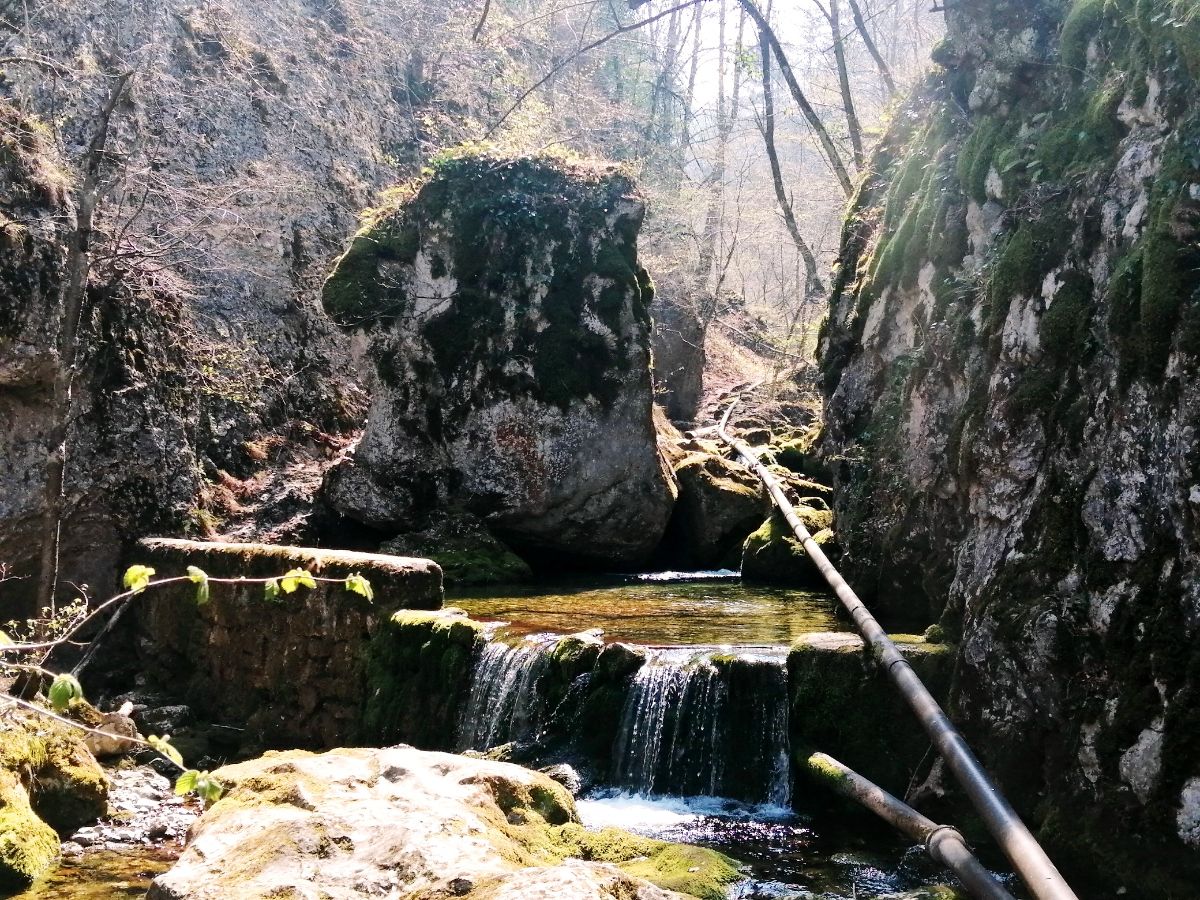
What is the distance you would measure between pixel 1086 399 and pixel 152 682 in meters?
8.70

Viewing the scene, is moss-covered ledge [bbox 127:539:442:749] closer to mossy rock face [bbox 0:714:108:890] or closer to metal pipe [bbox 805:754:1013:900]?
Result: mossy rock face [bbox 0:714:108:890]

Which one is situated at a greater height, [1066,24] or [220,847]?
[1066,24]

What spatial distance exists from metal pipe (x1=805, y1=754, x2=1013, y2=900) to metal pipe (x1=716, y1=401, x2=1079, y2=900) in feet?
0.54

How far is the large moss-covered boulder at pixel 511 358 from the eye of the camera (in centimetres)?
1418

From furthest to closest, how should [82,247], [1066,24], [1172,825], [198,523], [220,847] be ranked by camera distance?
[198,523] < [82,247] < [1066,24] < [1172,825] < [220,847]

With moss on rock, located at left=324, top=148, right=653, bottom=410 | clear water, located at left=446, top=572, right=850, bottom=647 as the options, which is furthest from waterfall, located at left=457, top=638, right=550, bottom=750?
moss on rock, located at left=324, top=148, right=653, bottom=410

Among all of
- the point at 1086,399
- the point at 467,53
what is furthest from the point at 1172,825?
the point at 467,53

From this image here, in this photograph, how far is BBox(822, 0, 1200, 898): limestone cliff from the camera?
5039 millimetres

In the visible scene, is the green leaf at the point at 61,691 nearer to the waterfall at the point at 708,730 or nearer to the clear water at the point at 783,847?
the clear water at the point at 783,847

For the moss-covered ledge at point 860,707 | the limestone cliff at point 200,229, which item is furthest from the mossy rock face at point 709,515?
the moss-covered ledge at point 860,707

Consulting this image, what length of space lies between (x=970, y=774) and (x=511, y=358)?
10.5m

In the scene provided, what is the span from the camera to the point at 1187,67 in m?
5.85

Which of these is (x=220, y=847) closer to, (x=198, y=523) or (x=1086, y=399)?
(x=1086, y=399)

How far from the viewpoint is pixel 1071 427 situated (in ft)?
20.2
